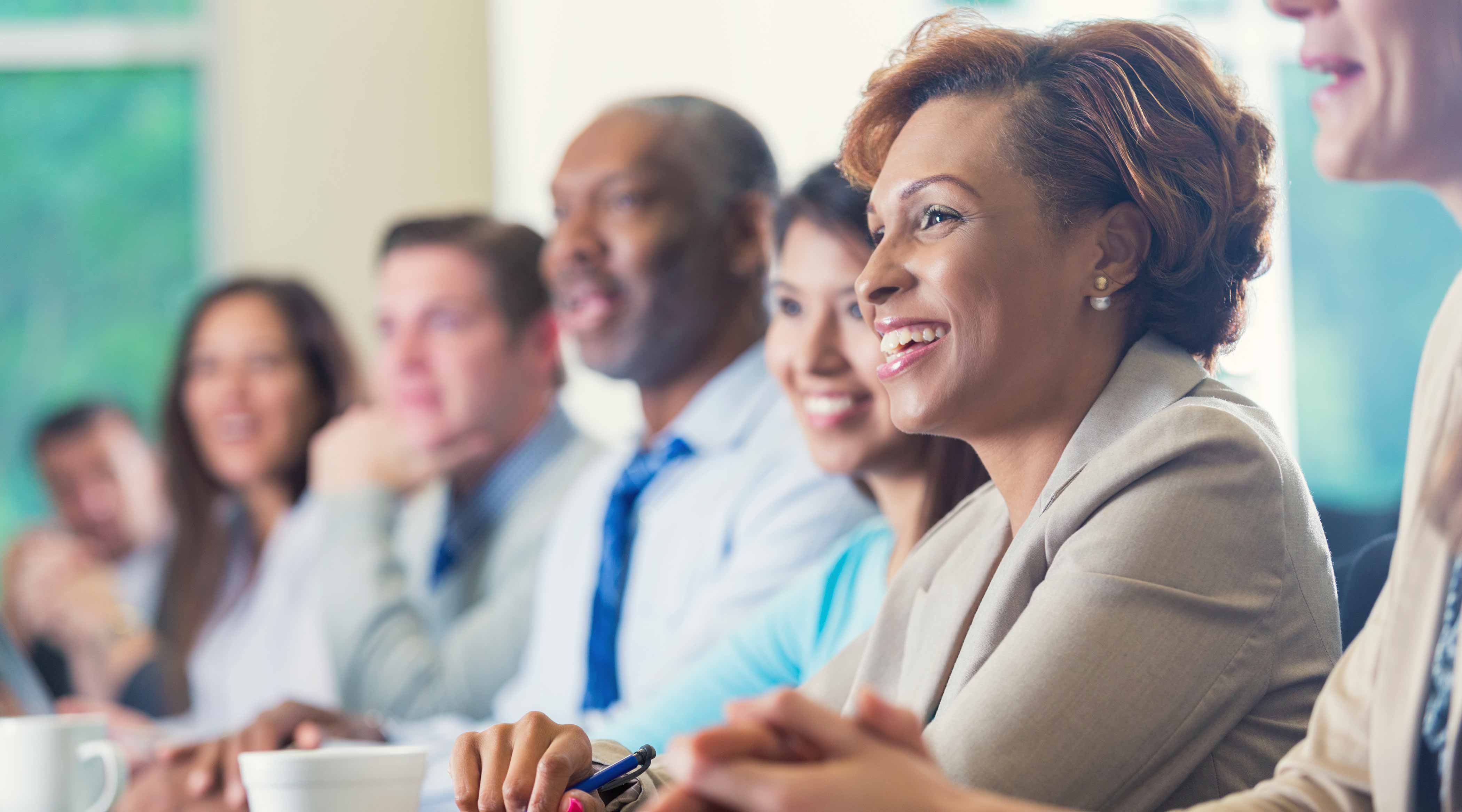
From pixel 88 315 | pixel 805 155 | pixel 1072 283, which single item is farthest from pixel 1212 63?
pixel 88 315

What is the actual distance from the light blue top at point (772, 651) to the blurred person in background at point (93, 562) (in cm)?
144

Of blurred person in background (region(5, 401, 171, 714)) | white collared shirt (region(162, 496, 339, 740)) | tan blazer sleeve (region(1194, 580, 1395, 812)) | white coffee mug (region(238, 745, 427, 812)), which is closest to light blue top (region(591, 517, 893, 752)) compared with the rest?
white coffee mug (region(238, 745, 427, 812))

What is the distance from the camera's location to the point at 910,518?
1.20 meters

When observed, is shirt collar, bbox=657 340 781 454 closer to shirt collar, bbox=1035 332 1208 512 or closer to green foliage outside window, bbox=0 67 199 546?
shirt collar, bbox=1035 332 1208 512

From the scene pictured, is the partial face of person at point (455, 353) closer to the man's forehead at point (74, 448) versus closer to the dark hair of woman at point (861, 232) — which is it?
the dark hair of woman at point (861, 232)

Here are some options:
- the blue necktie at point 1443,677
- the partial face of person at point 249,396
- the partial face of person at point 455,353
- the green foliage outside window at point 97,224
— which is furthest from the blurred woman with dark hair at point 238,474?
the blue necktie at point 1443,677

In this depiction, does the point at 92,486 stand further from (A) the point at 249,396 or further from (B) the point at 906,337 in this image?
(B) the point at 906,337

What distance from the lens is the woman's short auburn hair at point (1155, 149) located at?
82cm

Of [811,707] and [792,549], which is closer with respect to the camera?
[811,707]

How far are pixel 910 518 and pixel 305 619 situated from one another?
1.31m

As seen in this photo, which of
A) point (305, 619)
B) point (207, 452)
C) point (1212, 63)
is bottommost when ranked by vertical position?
point (305, 619)

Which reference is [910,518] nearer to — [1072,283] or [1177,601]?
[1072,283]

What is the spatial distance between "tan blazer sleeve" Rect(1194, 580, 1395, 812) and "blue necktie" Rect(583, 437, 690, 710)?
3.27 feet

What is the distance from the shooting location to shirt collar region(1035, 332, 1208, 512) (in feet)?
2.54
